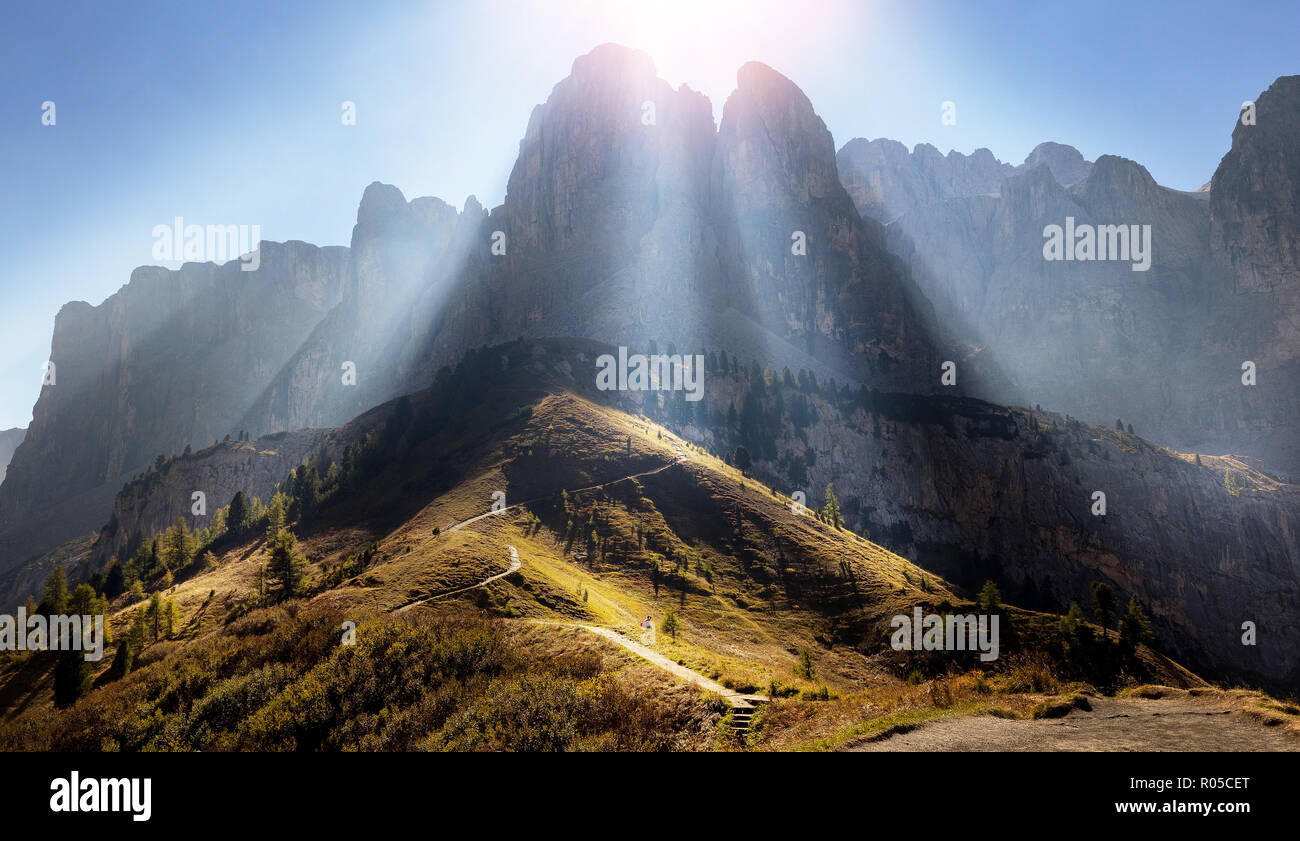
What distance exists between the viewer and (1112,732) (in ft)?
62.0

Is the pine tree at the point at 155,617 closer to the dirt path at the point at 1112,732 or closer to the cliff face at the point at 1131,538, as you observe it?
the dirt path at the point at 1112,732

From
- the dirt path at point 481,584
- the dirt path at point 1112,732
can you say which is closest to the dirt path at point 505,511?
the dirt path at point 481,584

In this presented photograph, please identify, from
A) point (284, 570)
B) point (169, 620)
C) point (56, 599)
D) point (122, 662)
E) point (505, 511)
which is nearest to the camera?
point (122, 662)

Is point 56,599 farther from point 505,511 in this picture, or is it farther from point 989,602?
point 989,602

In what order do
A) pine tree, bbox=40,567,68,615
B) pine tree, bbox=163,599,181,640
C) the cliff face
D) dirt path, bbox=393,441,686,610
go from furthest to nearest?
the cliff face → pine tree, bbox=40,567,68,615 → pine tree, bbox=163,599,181,640 → dirt path, bbox=393,441,686,610

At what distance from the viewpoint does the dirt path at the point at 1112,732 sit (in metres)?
17.3

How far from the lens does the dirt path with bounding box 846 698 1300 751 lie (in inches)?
682

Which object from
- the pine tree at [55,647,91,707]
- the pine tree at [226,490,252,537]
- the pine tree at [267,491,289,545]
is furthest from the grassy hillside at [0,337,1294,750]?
the pine tree at [226,490,252,537]

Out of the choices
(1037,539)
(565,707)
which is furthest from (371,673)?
(1037,539)

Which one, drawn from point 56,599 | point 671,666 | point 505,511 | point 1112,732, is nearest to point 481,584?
point 671,666

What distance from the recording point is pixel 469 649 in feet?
122

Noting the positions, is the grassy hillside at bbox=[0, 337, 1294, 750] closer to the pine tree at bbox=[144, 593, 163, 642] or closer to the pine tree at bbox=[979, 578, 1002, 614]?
the pine tree at bbox=[979, 578, 1002, 614]

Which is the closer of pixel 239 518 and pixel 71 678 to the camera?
pixel 71 678
